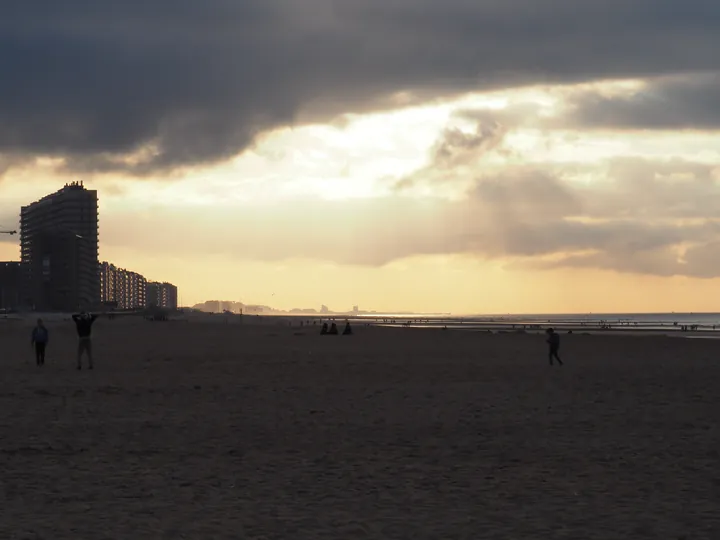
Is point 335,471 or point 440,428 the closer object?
point 335,471

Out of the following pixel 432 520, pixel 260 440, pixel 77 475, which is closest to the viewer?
pixel 432 520

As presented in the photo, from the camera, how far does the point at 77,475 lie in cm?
1302

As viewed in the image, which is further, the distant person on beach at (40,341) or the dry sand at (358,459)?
the distant person on beach at (40,341)

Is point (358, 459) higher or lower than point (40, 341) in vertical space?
lower

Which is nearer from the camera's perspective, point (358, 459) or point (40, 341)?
point (358, 459)

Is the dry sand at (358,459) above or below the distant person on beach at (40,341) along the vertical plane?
below

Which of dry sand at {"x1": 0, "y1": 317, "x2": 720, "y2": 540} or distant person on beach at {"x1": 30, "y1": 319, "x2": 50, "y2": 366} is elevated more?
distant person on beach at {"x1": 30, "y1": 319, "x2": 50, "y2": 366}

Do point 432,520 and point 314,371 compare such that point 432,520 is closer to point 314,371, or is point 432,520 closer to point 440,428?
point 440,428

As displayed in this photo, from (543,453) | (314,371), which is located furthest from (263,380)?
(543,453)

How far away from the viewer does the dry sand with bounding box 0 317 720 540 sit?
10234mm

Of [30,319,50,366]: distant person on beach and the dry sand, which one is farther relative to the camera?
[30,319,50,366]: distant person on beach

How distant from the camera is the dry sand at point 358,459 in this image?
10234 millimetres

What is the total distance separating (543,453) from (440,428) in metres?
3.24

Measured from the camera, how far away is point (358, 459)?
47.4 feet
